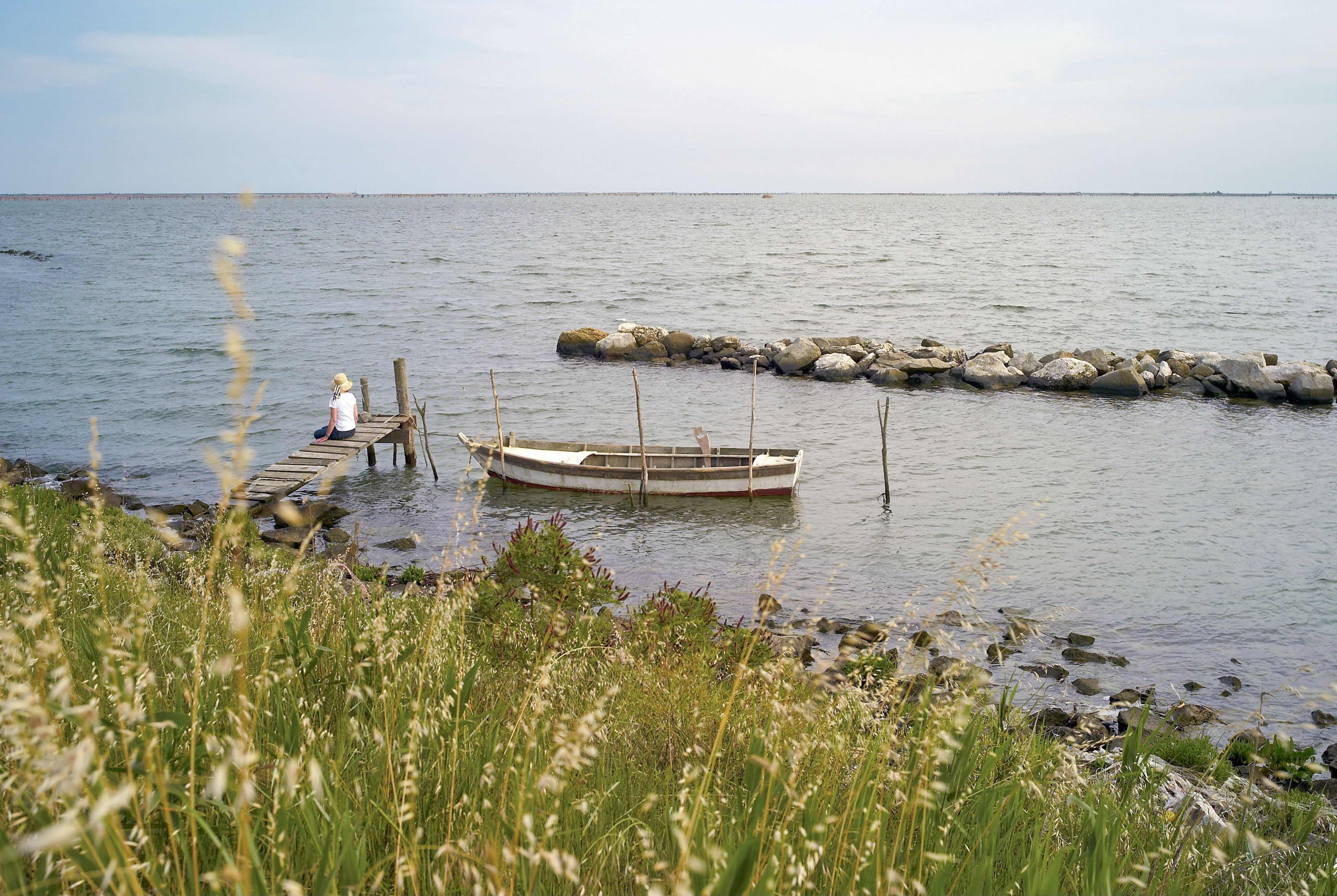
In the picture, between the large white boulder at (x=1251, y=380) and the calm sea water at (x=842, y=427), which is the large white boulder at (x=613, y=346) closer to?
the calm sea water at (x=842, y=427)

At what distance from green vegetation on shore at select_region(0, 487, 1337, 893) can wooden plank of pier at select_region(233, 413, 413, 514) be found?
360 inches

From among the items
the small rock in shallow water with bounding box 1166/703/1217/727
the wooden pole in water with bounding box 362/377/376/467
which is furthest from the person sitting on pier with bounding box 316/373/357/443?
the small rock in shallow water with bounding box 1166/703/1217/727

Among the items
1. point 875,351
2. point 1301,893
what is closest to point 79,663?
point 1301,893

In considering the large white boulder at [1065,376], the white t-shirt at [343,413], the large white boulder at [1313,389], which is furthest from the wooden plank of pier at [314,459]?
the large white boulder at [1313,389]

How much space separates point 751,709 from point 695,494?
44.6ft

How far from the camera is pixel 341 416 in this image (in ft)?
57.0

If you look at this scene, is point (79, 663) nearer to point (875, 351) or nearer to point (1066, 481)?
point (1066, 481)

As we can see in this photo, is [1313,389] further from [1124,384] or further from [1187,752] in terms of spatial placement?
[1187,752]

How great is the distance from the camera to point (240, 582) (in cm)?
571

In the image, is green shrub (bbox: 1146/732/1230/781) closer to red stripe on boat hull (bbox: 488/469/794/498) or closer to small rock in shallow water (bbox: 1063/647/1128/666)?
small rock in shallow water (bbox: 1063/647/1128/666)

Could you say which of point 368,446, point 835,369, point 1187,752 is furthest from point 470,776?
point 835,369

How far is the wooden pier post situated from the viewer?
20.2 m

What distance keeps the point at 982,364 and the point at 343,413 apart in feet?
71.9

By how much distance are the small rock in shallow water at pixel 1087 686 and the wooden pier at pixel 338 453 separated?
9561 mm
